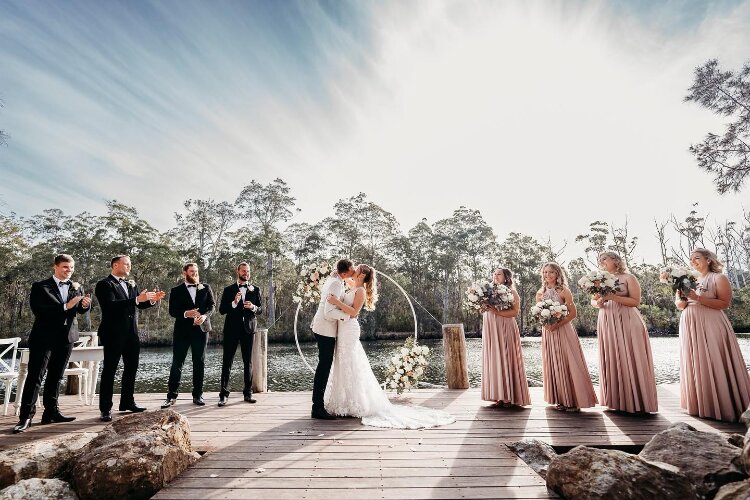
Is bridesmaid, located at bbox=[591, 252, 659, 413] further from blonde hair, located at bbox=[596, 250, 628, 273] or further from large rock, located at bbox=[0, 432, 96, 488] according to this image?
large rock, located at bbox=[0, 432, 96, 488]

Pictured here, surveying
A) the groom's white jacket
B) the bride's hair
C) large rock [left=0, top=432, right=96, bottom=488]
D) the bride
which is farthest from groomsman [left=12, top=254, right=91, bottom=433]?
the bride's hair

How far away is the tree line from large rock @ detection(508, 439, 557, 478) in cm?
2688

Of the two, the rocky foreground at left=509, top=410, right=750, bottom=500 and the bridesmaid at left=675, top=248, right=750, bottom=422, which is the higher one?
the bridesmaid at left=675, top=248, right=750, bottom=422


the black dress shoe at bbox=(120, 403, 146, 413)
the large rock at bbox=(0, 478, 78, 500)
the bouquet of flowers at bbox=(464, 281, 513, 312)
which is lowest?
the black dress shoe at bbox=(120, 403, 146, 413)

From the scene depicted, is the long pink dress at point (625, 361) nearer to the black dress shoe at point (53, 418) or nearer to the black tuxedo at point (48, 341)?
the black tuxedo at point (48, 341)

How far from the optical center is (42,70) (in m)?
8.48

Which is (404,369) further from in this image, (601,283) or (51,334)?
(51,334)

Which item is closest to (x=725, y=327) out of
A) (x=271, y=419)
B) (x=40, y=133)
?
(x=271, y=419)

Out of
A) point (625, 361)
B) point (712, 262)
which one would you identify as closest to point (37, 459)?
point (625, 361)

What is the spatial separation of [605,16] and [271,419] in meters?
8.58

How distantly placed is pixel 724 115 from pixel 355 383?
49.4 ft

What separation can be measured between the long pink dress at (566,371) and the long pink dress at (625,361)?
25 centimetres

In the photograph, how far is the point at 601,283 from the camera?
4816 millimetres

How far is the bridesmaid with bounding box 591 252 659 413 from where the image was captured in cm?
461
